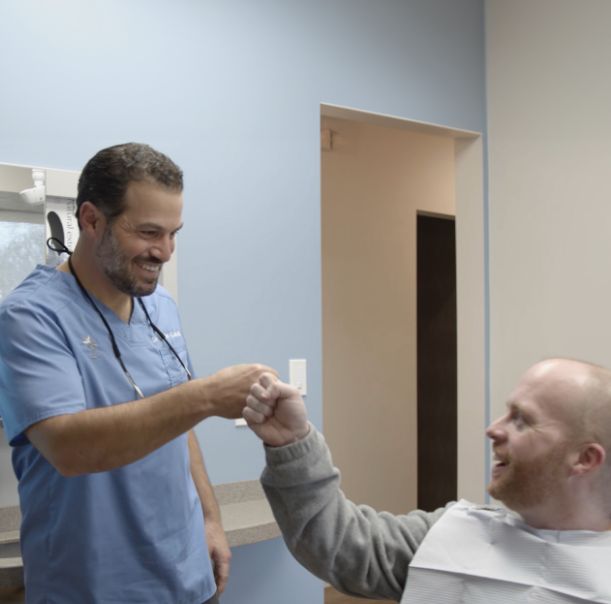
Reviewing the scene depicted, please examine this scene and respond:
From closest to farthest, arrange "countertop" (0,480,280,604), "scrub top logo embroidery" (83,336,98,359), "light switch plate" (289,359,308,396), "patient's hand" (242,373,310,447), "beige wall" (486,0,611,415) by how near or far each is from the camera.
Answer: "patient's hand" (242,373,310,447), "scrub top logo embroidery" (83,336,98,359), "countertop" (0,480,280,604), "light switch plate" (289,359,308,396), "beige wall" (486,0,611,415)

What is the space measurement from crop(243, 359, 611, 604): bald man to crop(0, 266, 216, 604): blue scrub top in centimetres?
31

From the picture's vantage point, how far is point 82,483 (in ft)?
4.45

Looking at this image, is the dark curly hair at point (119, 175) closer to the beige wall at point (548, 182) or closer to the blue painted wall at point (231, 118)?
the blue painted wall at point (231, 118)

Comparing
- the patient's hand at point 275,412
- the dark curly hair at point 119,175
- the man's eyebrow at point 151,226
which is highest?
the dark curly hair at point 119,175

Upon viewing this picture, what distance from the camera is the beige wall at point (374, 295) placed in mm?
4152

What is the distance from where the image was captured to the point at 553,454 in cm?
131

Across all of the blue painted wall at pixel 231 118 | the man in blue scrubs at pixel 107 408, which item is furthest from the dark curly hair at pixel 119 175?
the blue painted wall at pixel 231 118

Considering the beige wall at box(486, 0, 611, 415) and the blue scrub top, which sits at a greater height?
the beige wall at box(486, 0, 611, 415)

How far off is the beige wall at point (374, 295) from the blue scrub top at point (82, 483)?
2.65 meters

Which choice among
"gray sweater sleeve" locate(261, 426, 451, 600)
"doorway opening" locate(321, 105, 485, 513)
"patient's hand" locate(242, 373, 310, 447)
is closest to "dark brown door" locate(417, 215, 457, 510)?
"doorway opening" locate(321, 105, 485, 513)

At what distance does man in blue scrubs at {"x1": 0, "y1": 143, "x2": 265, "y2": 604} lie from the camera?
4.18ft

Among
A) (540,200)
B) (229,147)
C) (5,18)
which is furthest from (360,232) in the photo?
(5,18)

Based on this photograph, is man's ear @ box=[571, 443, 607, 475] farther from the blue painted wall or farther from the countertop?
the blue painted wall

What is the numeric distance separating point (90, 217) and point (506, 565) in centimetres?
99
